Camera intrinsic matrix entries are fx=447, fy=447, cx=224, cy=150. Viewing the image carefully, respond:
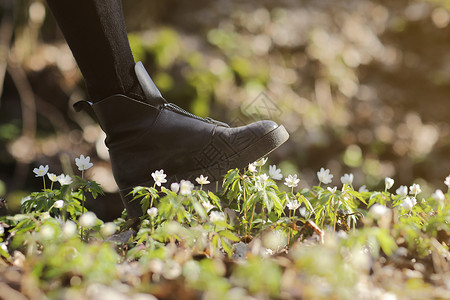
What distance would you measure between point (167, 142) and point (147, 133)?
0.08 meters

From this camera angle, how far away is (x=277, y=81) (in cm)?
450

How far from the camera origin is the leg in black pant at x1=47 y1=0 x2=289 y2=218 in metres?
1.67

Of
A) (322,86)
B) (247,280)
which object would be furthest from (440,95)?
(247,280)

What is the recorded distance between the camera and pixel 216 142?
1745 mm

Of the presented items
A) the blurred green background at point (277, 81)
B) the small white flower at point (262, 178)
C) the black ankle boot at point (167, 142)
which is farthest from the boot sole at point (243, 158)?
the blurred green background at point (277, 81)

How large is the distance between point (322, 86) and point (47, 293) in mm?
4089

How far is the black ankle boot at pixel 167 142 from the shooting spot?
1701 millimetres

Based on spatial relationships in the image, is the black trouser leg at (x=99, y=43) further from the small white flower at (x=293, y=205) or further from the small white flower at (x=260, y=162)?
the small white flower at (x=293, y=205)

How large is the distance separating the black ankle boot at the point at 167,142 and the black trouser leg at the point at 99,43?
0.05m

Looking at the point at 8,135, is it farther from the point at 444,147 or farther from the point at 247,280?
the point at 444,147

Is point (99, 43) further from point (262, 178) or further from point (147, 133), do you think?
point (262, 178)

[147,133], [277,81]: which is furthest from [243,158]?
[277,81]

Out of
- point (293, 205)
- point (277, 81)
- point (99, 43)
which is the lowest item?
point (277, 81)

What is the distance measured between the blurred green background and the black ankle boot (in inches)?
72.3
